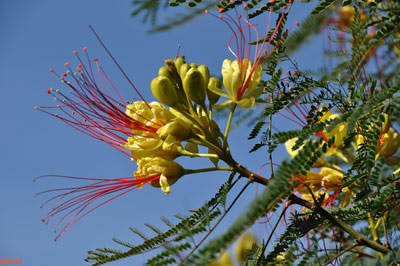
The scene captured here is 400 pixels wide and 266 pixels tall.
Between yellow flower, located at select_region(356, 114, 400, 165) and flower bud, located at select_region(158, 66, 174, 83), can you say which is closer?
flower bud, located at select_region(158, 66, 174, 83)

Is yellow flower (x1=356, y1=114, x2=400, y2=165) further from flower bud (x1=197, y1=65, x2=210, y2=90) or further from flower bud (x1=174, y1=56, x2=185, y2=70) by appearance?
flower bud (x1=174, y1=56, x2=185, y2=70)

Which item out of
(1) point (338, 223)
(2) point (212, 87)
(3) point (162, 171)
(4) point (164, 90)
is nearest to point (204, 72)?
(2) point (212, 87)

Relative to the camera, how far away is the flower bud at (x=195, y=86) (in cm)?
172

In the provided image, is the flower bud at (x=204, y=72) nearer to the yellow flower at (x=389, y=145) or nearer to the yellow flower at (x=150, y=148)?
the yellow flower at (x=150, y=148)

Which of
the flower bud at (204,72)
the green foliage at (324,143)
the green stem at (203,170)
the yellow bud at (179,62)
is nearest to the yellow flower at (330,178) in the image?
the green foliage at (324,143)

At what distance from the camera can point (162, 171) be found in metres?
1.76

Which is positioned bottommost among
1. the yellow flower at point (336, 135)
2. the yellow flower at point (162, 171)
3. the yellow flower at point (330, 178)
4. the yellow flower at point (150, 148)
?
the yellow flower at point (330, 178)

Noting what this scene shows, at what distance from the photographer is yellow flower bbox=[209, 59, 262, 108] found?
6.02ft

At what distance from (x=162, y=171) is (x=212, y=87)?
0.40 meters

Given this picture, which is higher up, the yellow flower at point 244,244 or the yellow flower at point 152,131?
the yellow flower at point 152,131

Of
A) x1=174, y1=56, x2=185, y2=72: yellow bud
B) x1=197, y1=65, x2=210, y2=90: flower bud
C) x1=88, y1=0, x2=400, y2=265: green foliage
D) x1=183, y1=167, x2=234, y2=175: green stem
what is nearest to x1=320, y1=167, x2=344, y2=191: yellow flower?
x1=88, y1=0, x2=400, y2=265: green foliage

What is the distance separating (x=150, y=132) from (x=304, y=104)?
667mm

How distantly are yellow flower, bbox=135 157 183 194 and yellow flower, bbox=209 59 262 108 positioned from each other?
1.10ft

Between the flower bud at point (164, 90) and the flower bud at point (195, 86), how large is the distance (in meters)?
0.06
